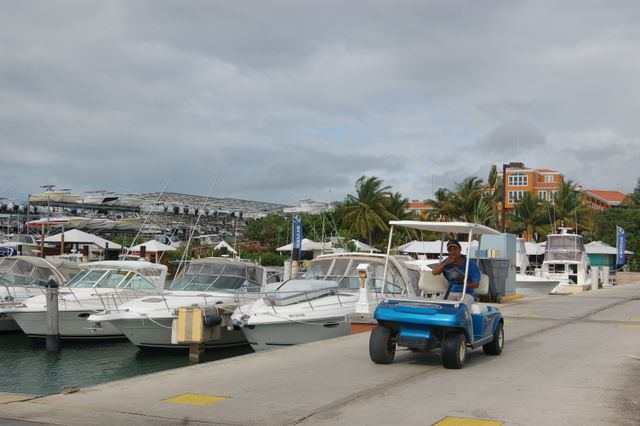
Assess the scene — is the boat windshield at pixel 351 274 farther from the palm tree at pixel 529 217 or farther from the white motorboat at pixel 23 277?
the palm tree at pixel 529 217

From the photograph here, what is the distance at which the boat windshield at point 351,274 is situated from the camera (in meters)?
20.1

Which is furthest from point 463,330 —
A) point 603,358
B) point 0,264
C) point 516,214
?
point 516,214

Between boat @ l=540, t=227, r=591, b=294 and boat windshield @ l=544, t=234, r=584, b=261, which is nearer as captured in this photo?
boat @ l=540, t=227, r=591, b=294

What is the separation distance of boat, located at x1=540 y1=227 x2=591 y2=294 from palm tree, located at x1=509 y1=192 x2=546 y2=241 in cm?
3283

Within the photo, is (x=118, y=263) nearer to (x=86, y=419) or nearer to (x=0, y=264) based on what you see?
(x=0, y=264)

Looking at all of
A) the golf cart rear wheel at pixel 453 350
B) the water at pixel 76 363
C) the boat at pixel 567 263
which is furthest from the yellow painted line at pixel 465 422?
the boat at pixel 567 263

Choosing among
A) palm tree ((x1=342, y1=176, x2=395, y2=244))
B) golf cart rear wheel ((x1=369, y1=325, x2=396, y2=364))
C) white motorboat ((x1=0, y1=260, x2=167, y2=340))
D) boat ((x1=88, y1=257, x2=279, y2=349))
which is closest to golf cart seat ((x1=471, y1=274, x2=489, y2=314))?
golf cart rear wheel ((x1=369, y1=325, x2=396, y2=364))

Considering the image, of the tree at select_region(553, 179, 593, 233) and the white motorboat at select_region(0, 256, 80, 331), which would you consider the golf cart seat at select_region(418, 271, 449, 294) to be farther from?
the tree at select_region(553, 179, 593, 233)

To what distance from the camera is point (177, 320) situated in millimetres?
17844

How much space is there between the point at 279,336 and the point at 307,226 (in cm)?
6029

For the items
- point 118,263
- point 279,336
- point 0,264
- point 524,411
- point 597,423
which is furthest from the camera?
point 0,264

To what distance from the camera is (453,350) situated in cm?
1083

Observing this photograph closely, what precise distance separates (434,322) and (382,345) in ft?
3.66

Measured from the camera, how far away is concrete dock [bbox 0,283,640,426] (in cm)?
801
